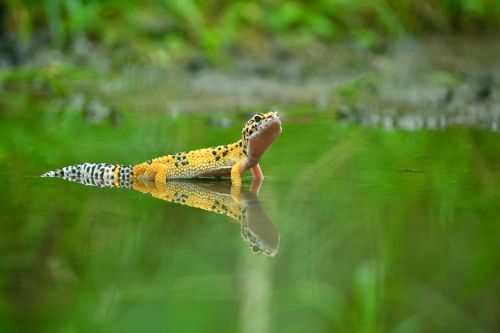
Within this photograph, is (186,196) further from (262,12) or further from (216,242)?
(262,12)

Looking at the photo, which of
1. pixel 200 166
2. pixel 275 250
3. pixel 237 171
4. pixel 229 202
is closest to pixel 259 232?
pixel 275 250

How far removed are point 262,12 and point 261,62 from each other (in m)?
0.90

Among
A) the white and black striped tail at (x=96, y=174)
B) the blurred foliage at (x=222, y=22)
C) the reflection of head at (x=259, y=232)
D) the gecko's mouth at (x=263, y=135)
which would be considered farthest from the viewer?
the blurred foliage at (x=222, y=22)

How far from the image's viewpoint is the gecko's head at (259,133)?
4.57 m

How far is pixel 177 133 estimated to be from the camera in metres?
6.50

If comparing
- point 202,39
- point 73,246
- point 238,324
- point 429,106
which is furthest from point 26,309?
point 202,39

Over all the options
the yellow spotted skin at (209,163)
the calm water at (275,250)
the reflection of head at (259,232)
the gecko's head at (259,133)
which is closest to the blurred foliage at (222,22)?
the calm water at (275,250)

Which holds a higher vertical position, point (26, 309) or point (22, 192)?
point (22, 192)

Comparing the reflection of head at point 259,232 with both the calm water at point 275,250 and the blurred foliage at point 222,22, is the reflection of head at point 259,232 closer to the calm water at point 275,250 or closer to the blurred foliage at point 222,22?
the calm water at point 275,250

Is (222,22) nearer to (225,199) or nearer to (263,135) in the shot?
(263,135)

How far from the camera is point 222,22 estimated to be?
1062 centimetres

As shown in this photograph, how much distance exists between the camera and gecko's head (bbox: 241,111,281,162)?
457cm

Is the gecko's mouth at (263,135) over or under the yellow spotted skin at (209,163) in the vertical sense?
over

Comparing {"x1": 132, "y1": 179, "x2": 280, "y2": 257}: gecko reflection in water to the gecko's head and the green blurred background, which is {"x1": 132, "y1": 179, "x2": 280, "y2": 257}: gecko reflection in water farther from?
the gecko's head
